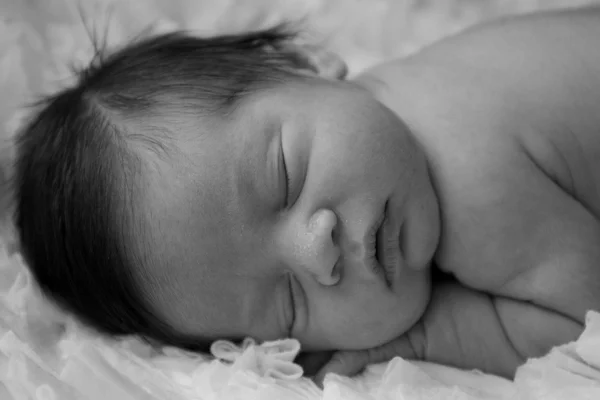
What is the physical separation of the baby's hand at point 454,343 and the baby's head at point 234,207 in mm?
51

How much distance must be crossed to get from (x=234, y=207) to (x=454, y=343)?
1.60 ft

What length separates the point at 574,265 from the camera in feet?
4.02

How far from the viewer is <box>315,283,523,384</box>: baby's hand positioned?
1308 mm

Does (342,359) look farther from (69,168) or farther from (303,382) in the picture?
(69,168)

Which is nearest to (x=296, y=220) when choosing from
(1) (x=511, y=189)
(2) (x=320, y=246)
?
(2) (x=320, y=246)

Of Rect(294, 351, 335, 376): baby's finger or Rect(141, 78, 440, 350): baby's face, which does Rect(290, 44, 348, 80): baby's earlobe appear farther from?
Rect(294, 351, 335, 376): baby's finger

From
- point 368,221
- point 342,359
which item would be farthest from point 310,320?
point 368,221

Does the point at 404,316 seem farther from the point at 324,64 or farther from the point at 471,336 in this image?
the point at 324,64

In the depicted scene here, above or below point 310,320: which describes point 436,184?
above

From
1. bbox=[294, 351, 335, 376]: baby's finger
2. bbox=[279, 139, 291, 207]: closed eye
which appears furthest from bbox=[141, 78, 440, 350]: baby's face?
bbox=[294, 351, 335, 376]: baby's finger

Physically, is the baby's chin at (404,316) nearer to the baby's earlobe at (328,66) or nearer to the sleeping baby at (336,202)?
the sleeping baby at (336,202)

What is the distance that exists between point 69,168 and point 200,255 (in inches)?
11.1

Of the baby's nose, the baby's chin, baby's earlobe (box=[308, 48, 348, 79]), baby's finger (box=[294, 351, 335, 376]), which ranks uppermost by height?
baby's earlobe (box=[308, 48, 348, 79])

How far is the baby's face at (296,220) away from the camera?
1.19 meters
